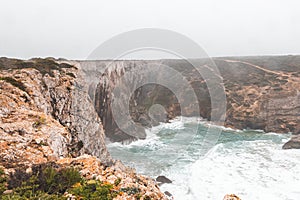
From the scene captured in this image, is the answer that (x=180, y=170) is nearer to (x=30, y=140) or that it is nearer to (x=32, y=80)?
(x=32, y=80)

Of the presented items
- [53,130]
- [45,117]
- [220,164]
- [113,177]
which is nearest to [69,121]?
[45,117]

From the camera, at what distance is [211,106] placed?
62312 mm

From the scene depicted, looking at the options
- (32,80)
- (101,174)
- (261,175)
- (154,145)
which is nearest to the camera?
(101,174)

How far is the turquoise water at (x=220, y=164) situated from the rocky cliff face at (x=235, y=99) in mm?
5968

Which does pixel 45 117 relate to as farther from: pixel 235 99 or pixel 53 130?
pixel 235 99

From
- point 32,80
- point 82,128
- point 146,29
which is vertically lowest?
point 82,128

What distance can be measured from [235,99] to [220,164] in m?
39.0

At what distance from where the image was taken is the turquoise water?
733 inches

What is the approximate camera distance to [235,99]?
198ft

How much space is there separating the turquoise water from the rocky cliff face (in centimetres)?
597

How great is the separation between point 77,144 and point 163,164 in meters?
15.5

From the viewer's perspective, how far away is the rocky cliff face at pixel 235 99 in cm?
3965

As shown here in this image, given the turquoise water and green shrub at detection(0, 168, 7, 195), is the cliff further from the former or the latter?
the turquoise water

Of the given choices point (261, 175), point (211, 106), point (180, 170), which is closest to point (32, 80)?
point (180, 170)
